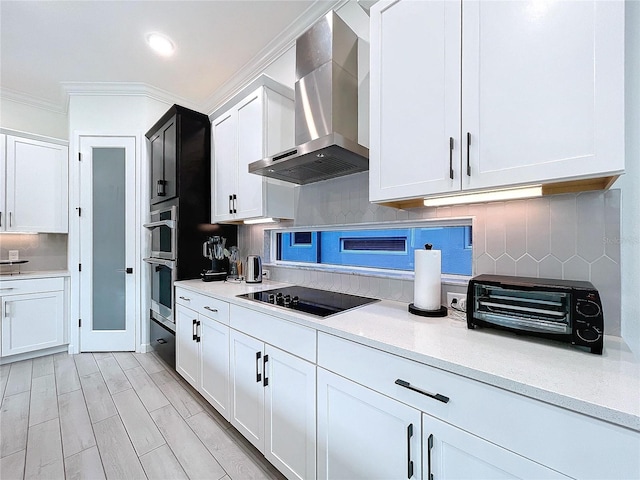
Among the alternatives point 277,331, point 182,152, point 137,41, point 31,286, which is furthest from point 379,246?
point 31,286

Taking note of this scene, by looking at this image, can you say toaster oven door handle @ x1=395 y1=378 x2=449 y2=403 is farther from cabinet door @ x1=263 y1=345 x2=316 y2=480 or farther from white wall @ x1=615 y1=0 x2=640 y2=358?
white wall @ x1=615 y1=0 x2=640 y2=358

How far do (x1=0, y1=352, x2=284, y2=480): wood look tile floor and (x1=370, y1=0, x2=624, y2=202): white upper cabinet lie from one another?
1.77 metres

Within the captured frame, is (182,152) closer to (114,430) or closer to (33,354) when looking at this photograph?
(114,430)

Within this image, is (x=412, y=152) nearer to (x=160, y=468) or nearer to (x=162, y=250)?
(x=160, y=468)

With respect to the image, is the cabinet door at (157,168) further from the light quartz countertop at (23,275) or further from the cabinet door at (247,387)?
the cabinet door at (247,387)

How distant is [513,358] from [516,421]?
18cm

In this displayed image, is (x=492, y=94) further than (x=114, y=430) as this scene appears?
No

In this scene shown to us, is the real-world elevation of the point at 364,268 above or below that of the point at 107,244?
below

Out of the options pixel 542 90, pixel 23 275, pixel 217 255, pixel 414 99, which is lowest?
pixel 23 275

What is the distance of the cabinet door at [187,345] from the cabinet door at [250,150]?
0.92 m

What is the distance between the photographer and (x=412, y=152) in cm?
122

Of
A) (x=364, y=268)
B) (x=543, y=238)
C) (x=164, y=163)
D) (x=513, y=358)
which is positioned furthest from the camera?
(x=164, y=163)

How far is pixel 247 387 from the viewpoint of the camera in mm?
1593

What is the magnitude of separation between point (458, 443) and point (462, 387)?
0.57 ft
